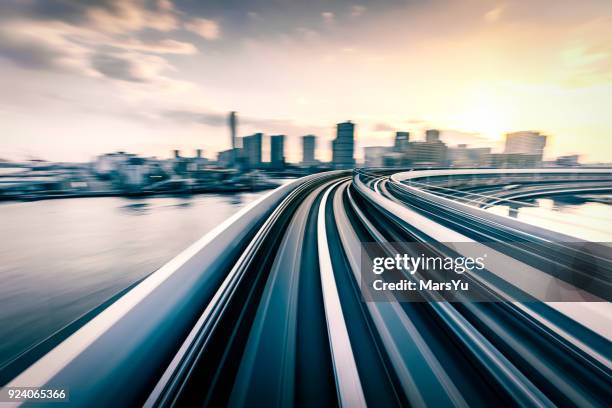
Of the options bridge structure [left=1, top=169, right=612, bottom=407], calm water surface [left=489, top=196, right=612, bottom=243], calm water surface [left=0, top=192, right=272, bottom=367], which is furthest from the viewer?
calm water surface [left=0, top=192, right=272, bottom=367]

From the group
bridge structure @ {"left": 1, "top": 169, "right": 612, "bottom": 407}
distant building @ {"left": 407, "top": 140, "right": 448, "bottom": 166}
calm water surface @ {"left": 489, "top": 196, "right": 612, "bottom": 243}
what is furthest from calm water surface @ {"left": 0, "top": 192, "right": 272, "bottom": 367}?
distant building @ {"left": 407, "top": 140, "right": 448, "bottom": 166}

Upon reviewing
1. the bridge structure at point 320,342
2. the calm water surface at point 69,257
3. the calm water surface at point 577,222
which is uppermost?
the calm water surface at point 577,222

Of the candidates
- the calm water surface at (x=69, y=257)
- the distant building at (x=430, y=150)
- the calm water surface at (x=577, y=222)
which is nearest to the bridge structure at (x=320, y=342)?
the calm water surface at (x=577, y=222)

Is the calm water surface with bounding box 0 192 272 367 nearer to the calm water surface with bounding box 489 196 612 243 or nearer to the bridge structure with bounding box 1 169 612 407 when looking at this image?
the bridge structure with bounding box 1 169 612 407

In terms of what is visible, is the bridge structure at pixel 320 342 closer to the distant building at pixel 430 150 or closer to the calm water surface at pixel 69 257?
the calm water surface at pixel 69 257

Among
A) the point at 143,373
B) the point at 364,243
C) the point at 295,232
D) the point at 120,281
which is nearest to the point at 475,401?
the point at 143,373

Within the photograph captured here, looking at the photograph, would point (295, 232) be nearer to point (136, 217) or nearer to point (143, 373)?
point (143, 373)

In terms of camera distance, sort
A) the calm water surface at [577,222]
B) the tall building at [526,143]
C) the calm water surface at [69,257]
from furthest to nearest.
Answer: the tall building at [526,143]
the calm water surface at [69,257]
the calm water surface at [577,222]
